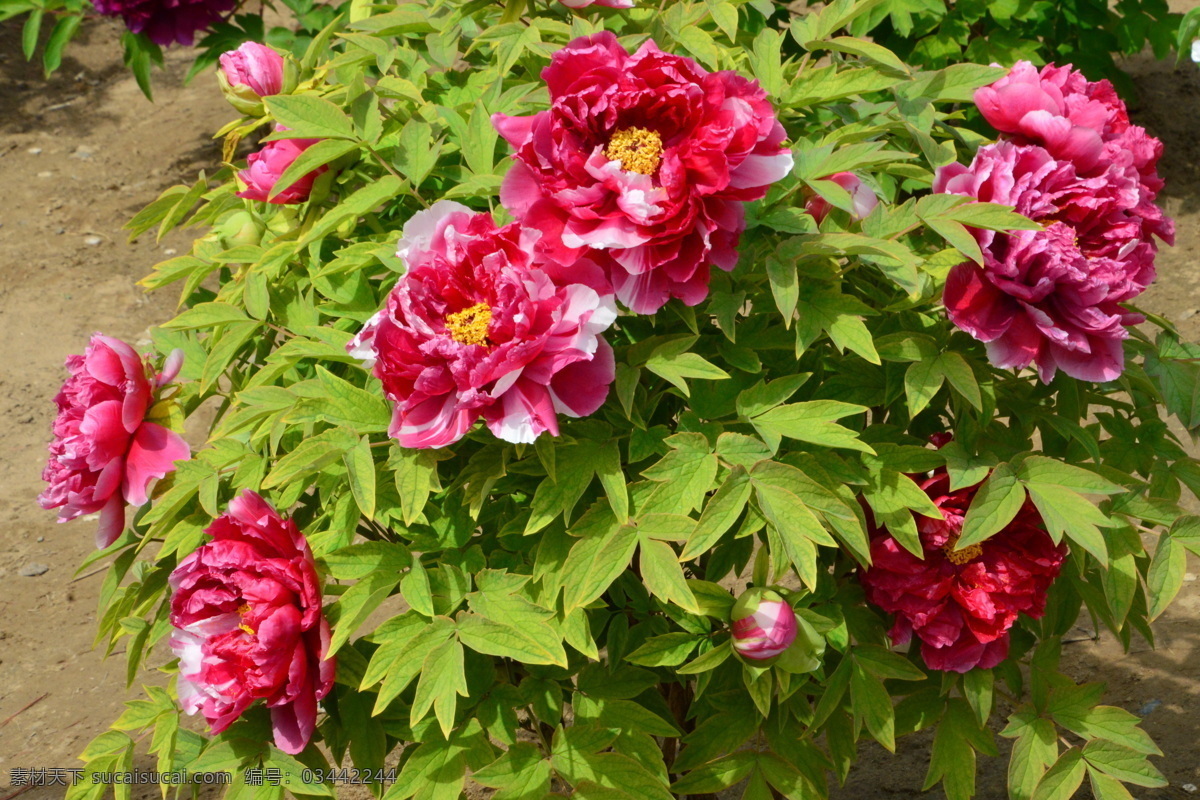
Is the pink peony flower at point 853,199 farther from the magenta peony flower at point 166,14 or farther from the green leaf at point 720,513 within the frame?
the magenta peony flower at point 166,14

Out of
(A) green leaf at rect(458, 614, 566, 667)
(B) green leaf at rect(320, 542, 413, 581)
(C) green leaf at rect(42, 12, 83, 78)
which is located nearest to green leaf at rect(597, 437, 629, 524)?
(A) green leaf at rect(458, 614, 566, 667)

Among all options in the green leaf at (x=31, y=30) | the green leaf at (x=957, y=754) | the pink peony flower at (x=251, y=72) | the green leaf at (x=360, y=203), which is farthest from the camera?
the green leaf at (x=31, y=30)

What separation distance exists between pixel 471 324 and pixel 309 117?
379 millimetres

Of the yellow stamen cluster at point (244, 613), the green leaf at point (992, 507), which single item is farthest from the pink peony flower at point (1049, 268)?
the yellow stamen cluster at point (244, 613)

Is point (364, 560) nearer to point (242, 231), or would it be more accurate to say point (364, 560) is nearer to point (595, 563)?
point (595, 563)

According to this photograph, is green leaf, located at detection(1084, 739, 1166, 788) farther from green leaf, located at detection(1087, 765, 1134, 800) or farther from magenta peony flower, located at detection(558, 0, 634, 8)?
magenta peony flower, located at detection(558, 0, 634, 8)

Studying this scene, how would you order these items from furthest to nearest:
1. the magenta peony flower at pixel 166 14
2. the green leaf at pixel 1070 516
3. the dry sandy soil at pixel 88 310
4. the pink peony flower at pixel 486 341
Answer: the magenta peony flower at pixel 166 14
the dry sandy soil at pixel 88 310
the green leaf at pixel 1070 516
the pink peony flower at pixel 486 341

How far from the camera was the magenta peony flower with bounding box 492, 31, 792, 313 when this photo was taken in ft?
3.71

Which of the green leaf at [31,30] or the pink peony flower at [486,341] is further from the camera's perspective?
the green leaf at [31,30]

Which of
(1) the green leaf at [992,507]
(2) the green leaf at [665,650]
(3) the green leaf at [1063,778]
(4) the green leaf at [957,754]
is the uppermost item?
(1) the green leaf at [992,507]

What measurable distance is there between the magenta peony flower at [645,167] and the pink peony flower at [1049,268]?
0.27 metres

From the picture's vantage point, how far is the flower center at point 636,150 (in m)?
1.15

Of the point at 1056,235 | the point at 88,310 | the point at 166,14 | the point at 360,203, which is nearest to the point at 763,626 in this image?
the point at 1056,235

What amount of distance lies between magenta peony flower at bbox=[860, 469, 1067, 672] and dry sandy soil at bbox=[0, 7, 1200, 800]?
0.90 metres
